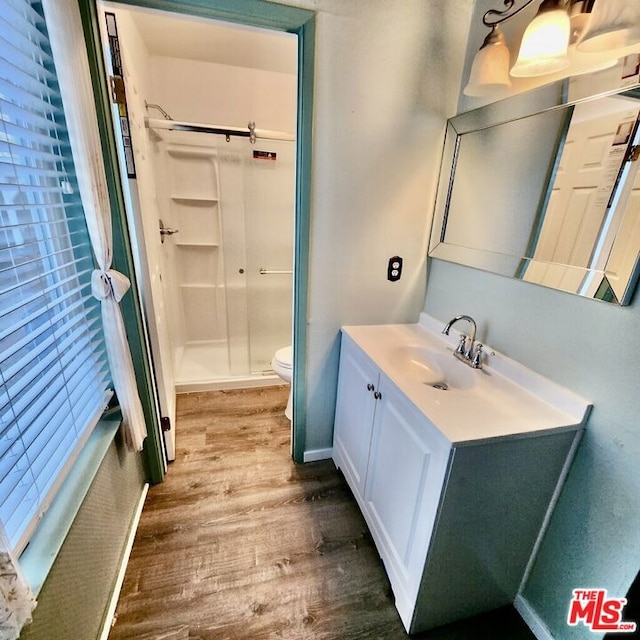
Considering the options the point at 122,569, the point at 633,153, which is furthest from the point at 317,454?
the point at 633,153

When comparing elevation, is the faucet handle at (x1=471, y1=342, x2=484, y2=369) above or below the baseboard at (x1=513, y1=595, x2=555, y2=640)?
above

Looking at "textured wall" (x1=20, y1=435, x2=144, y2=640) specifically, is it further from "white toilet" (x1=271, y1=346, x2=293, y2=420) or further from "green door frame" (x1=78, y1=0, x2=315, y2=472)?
"white toilet" (x1=271, y1=346, x2=293, y2=420)

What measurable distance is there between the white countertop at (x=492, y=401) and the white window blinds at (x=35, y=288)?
1.09 meters

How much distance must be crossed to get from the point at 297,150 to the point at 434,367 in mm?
1155

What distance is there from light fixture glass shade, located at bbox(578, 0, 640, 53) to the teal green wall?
715mm

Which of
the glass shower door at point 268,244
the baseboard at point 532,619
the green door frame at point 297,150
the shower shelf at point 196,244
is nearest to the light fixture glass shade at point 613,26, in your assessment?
the green door frame at point 297,150

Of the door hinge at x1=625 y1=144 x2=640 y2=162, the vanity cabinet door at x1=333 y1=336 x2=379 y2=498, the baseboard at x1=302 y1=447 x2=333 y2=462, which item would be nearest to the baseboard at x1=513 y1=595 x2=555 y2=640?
the vanity cabinet door at x1=333 y1=336 x2=379 y2=498

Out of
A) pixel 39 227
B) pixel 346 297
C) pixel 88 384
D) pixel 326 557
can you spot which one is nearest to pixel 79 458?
pixel 88 384

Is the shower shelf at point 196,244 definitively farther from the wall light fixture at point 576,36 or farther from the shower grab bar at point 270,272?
the wall light fixture at point 576,36

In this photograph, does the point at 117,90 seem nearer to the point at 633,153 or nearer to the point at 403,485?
the point at 633,153

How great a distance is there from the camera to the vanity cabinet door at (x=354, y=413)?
149 centimetres

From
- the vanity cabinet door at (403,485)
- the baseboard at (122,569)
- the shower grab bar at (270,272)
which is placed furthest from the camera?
the shower grab bar at (270,272)

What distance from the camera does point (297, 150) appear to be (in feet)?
4.78

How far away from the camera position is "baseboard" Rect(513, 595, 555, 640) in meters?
1.18
